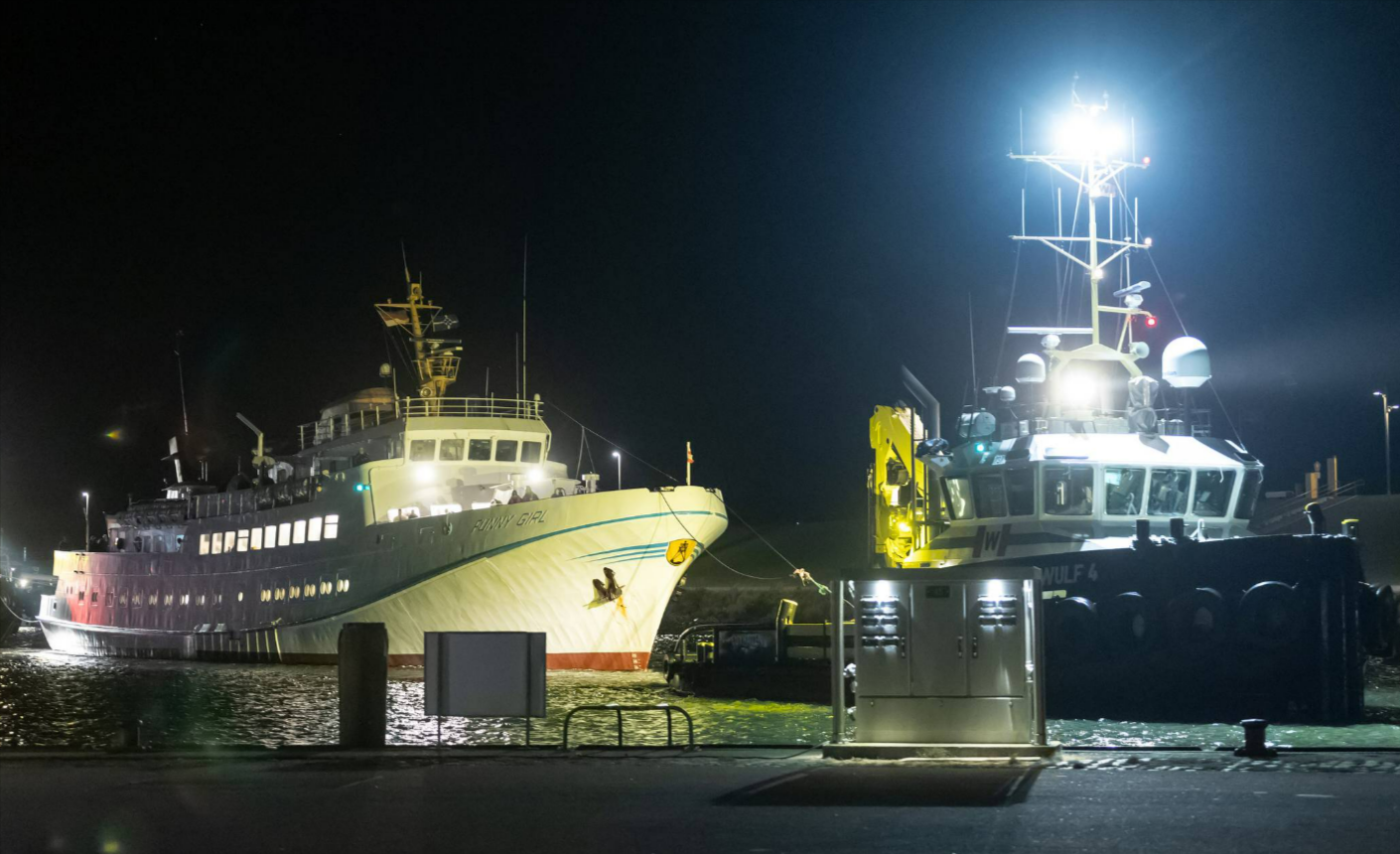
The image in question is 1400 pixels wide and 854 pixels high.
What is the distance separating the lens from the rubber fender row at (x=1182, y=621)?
17.9 meters

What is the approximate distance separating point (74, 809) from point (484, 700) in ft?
Result: 15.4

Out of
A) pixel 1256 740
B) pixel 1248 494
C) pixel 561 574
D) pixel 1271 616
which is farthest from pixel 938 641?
pixel 561 574

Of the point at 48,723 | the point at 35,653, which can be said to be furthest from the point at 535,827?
the point at 35,653

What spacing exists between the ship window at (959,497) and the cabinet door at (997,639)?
7483 mm

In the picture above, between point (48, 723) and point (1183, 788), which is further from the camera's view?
point (48, 723)

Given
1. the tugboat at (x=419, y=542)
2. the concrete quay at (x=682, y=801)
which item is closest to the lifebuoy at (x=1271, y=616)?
the concrete quay at (x=682, y=801)

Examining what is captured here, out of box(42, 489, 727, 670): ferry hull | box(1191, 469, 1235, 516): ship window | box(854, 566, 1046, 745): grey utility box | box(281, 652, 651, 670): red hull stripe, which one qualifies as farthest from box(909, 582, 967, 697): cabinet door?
box(281, 652, 651, 670): red hull stripe

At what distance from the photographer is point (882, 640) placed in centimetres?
1473

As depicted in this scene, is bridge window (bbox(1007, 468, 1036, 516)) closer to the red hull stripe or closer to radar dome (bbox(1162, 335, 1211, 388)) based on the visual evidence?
radar dome (bbox(1162, 335, 1211, 388))

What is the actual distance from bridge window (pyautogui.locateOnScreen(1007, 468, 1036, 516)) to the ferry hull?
14.9m

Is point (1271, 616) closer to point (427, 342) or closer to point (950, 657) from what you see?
point (950, 657)

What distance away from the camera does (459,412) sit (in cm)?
4016

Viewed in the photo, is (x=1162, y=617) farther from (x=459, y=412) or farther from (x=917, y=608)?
(x=459, y=412)

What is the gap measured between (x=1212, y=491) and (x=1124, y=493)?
143 cm
